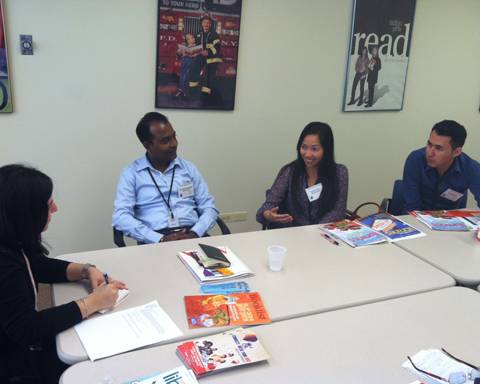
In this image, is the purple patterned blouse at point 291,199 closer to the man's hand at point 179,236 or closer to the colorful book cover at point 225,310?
the man's hand at point 179,236

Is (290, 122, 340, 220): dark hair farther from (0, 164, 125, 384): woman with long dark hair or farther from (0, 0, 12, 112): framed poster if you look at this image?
(0, 0, 12, 112): framed poster

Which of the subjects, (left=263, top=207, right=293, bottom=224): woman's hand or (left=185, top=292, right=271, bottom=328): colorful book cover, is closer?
(left=185, top=292, right=271, bottom=328): colorful book cover

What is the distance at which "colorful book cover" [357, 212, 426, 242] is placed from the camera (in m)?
2.23

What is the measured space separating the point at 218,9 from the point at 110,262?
86.7 inches

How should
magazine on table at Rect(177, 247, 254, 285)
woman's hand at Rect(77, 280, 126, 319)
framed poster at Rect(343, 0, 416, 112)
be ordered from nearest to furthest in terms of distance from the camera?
1. woman's hand at Rect(77, 280, 126, 319)
2. magazine on table at Rect(177, 247, 254, 285)
3. framed poster at Rect(343, 0, 416, 112)

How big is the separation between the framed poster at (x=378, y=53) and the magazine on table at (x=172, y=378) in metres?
3.14


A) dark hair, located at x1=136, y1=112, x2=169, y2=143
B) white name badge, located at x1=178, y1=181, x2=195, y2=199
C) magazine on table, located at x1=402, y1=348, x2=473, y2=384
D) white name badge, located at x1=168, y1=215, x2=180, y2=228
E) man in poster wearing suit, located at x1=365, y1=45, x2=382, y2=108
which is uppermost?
man in poster wearing suit, located at x1=365, y1=45, x2=382, y2=108

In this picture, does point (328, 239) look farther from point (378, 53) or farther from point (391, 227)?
point (378, 53)

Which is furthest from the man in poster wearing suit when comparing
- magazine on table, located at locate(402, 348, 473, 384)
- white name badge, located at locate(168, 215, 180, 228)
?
magazine on table, located at locate(402, 348, 473, 384)

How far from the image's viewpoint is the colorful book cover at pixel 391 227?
2227 mm

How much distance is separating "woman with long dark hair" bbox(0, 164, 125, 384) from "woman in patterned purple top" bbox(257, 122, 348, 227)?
1.43 meters

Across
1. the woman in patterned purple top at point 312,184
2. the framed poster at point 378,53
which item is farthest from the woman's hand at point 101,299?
the framed poster at point 378,53

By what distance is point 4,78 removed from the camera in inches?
104

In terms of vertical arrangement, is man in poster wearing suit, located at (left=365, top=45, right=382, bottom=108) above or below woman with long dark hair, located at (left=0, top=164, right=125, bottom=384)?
above
